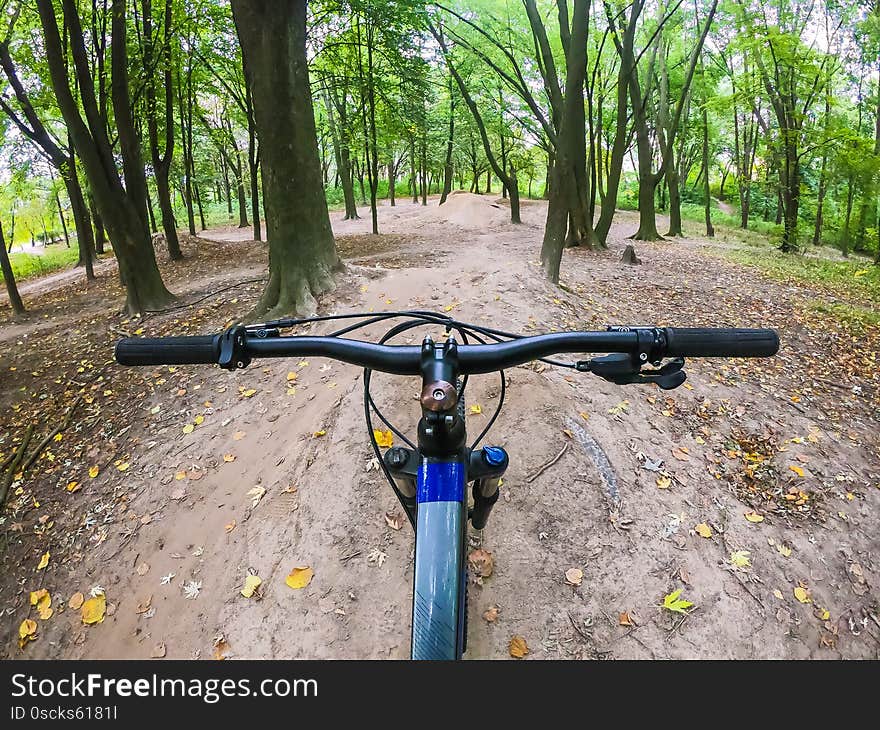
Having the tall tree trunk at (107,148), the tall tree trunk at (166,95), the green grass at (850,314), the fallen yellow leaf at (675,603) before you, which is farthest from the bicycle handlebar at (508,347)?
the tall tree trunk at (166,95)

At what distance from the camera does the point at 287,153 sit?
5906 millimetres

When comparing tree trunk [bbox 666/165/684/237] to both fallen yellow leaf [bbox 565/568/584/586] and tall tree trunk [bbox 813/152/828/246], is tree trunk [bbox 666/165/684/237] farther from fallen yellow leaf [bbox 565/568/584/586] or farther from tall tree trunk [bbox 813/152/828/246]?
fallen yellow leaf [bbox 565/568/584/586]

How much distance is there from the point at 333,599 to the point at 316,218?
4914mm

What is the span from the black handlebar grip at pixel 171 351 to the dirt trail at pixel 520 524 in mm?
1742

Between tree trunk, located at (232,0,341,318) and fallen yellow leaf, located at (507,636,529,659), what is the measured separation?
4.41m

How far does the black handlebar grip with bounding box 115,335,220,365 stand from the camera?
177cm

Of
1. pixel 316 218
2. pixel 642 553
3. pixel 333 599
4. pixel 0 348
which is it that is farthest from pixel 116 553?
pixel 0 348

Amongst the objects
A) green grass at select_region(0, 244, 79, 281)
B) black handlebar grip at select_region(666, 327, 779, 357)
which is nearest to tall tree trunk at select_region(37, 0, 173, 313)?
black handlebar grip at select_region(666, 327, 779, 357)

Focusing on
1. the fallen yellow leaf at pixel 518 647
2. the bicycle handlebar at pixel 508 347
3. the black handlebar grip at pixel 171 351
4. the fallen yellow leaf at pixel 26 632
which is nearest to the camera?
the bicycle handlebar at pixel 508 347

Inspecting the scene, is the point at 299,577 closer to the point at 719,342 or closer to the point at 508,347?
the point at 508,347

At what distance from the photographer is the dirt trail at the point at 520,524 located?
110 inches

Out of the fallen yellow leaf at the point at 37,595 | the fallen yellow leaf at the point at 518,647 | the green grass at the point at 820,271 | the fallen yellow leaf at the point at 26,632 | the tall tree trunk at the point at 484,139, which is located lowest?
the fallen yellow leaf at the point at 26,632

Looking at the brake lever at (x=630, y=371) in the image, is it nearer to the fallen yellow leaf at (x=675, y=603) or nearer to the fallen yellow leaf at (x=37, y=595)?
the fallen yellow leaf at (x=675, y=603)

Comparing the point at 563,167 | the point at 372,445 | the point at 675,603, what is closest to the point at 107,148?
the point at 563,167
